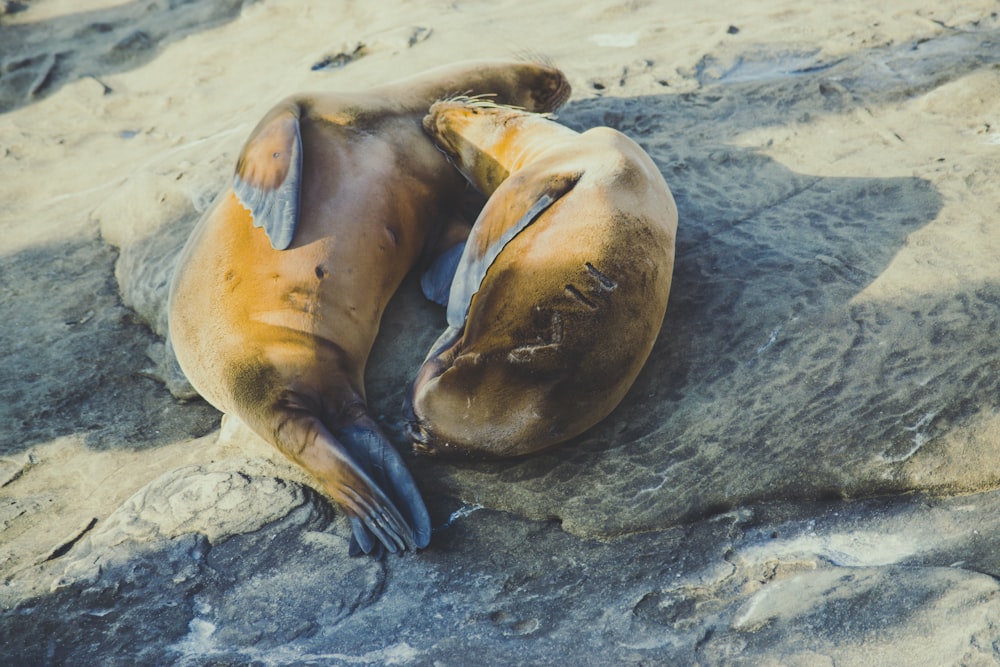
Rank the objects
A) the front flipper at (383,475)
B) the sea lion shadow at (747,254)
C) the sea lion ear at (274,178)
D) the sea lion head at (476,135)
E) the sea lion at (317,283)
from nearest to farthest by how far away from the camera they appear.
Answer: the front flipper at (383,475) → the sea lion at (317,283) → the sea lion shadow at (747,254) → the sea lion ear at (274,178) → the sea lion head at (476,135)

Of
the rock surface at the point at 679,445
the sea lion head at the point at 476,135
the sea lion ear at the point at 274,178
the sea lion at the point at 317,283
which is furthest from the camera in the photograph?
the sea lion head at the point at 476,135

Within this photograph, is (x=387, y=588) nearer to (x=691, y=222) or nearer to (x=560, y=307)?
(x=560, y=307)

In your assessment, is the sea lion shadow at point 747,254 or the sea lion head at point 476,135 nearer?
the sea lion shadow at point 747,254

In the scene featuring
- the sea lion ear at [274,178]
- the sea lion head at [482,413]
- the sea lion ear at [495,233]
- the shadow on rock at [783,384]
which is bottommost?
the shadow on rock at [783,384]

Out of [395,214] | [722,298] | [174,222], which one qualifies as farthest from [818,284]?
[174,222]

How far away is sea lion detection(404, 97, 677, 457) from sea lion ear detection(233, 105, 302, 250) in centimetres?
65

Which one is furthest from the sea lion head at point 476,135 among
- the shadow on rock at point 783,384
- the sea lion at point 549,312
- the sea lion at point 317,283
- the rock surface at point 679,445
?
Answer: the shadow on rock at point 783,384

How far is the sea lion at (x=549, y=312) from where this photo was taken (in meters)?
2.85

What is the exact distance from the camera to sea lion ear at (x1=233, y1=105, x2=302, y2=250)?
129 inches

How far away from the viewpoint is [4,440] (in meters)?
3.44

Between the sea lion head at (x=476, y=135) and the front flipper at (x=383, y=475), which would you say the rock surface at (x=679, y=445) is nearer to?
the front flipper at (x=383, y=475)

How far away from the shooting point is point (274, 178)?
11.1 feet

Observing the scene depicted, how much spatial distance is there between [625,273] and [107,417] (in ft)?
6.98

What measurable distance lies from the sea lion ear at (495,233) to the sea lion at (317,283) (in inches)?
15.4
